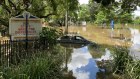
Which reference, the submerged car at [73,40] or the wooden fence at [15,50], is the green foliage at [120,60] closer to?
the wooden fence at [15,50]

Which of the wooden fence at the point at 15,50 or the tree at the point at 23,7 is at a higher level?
the tree at the point at 23,7

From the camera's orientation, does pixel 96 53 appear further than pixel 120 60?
Yes

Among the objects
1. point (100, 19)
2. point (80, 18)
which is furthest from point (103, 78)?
point (80, 18)

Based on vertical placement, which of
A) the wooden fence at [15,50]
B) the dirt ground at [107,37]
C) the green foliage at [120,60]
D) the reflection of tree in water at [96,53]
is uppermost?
the wooden fence at [15,50]

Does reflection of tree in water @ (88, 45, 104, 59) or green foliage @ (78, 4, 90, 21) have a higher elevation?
green foliage @ (78, 4, 90, 21)

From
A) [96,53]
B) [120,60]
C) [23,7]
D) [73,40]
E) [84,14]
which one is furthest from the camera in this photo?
[84,14]

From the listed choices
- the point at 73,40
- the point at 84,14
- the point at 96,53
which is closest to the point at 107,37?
the point at 73,40

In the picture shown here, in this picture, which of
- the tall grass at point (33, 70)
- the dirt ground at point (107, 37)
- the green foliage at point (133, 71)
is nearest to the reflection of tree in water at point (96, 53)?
the dirt ground at point (107, 37)

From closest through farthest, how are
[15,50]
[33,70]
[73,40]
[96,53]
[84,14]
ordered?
[33,70] < [15,50] < [96,53] < [73,40] < [84,14]

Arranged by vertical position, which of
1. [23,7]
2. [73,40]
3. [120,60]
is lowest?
[73,40]

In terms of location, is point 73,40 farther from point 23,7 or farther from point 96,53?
point 96,53

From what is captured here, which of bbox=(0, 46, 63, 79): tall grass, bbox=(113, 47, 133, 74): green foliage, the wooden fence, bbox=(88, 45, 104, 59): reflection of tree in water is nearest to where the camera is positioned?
bbox=(0, 46, 63, 79): tall grass

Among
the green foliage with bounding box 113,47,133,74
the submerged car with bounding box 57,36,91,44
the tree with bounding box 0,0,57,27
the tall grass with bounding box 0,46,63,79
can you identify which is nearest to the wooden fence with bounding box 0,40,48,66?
the tall grass with bounding box 0,46,63,79

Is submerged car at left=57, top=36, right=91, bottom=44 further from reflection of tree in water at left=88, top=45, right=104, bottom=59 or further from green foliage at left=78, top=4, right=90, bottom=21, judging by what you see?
green foliage at left=78, top=4, right=90, bottom=21
